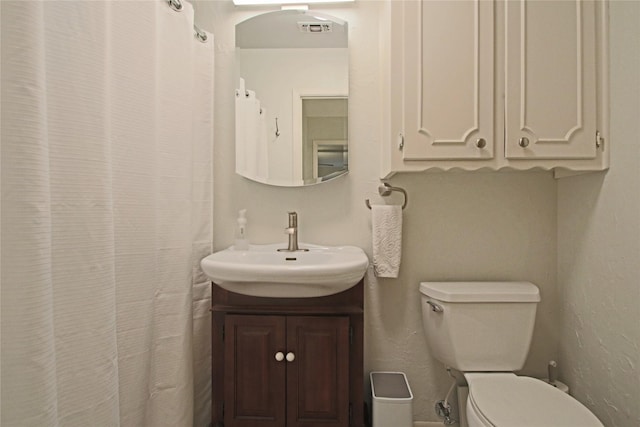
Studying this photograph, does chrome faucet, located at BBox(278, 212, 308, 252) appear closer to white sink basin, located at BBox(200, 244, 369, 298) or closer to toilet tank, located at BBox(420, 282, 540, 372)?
white sink basin, located at BBox(200, 244, 369, 298)

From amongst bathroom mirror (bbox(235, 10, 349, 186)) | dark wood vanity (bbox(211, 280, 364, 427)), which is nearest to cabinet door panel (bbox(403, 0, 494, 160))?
bathroom mirror (bbox(235, 10, 349, 186))

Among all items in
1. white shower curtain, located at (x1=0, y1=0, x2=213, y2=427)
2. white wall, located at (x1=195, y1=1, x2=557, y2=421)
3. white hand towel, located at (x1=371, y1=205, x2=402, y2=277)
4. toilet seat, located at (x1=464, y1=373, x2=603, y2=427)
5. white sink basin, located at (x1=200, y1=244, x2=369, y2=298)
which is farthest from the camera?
white wall, located at (x1=195, y1=1, x2=557, y2=421)

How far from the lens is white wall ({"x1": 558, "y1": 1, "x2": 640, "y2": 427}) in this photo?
3.63ft

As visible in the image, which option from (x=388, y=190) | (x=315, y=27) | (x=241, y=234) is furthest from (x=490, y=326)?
(x=315, y=27)

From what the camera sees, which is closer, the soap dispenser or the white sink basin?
the white sink basin

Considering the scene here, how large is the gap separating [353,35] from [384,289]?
3.70ft

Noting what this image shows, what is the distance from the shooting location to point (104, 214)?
879 millimetres

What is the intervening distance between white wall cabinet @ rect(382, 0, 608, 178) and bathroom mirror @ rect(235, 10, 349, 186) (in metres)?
0.33

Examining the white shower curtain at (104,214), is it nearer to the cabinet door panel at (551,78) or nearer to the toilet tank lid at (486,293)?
the toilet tank lid at (486,293)

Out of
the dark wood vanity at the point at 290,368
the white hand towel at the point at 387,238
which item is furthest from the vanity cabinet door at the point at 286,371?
the white hand towel at the point at 387,238

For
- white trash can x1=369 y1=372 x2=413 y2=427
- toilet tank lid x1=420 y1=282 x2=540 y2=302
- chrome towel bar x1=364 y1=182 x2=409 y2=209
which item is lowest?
white trash can x1=369 y1=372 x2=413 y2=427

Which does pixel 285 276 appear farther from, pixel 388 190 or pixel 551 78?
pixel 551 78

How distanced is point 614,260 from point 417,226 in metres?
0.68

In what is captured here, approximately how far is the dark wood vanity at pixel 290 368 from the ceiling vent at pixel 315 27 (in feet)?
3.74
